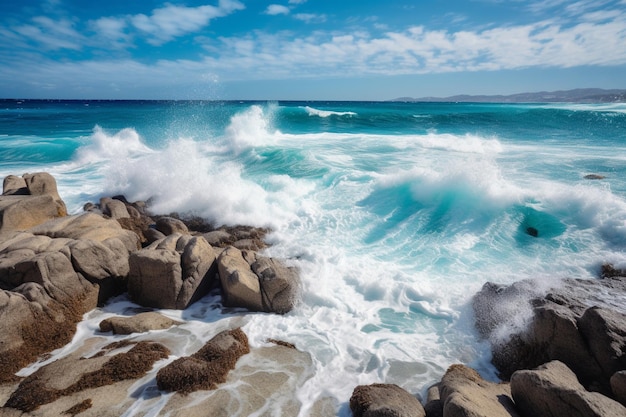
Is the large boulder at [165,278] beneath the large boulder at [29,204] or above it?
beneath

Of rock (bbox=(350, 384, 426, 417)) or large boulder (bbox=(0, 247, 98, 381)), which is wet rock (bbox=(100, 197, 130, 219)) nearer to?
large boulder (bbox=(0, 247, 98, 381))

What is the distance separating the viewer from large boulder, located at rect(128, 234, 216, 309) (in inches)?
256

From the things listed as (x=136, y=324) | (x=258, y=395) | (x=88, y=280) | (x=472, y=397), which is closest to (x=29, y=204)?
(x=88, y=280)

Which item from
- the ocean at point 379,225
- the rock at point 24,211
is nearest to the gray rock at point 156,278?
the ocean at point 379,225

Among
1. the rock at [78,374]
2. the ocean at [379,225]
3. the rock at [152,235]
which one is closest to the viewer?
the rock at [78,374]

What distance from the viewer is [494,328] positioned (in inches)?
229

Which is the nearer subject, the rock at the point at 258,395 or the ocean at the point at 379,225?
the rock at the point at 258,395

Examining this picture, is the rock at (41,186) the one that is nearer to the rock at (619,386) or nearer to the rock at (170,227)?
the rock at (170,227)

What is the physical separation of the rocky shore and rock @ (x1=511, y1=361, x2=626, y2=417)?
0.04 ft

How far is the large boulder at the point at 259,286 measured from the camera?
6469mm

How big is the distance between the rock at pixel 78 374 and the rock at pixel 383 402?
9.01 feet

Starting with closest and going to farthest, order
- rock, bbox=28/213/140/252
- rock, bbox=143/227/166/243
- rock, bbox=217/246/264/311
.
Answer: rock, bbox=217/246/264/311 < rock, bbox=28/213/140/252 < rock, bbox=143/227/166/243

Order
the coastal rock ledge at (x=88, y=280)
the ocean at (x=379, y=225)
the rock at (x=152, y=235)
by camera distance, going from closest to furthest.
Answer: the coastal rock ledge at (x=88, y=280) → the ocean at (x=379, y=225) → the rock at (x=152, y=235)

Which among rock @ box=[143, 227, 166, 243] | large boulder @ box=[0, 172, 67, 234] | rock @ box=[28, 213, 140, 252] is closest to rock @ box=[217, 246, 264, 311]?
rock @ box=[28, 213, 140, 252]
